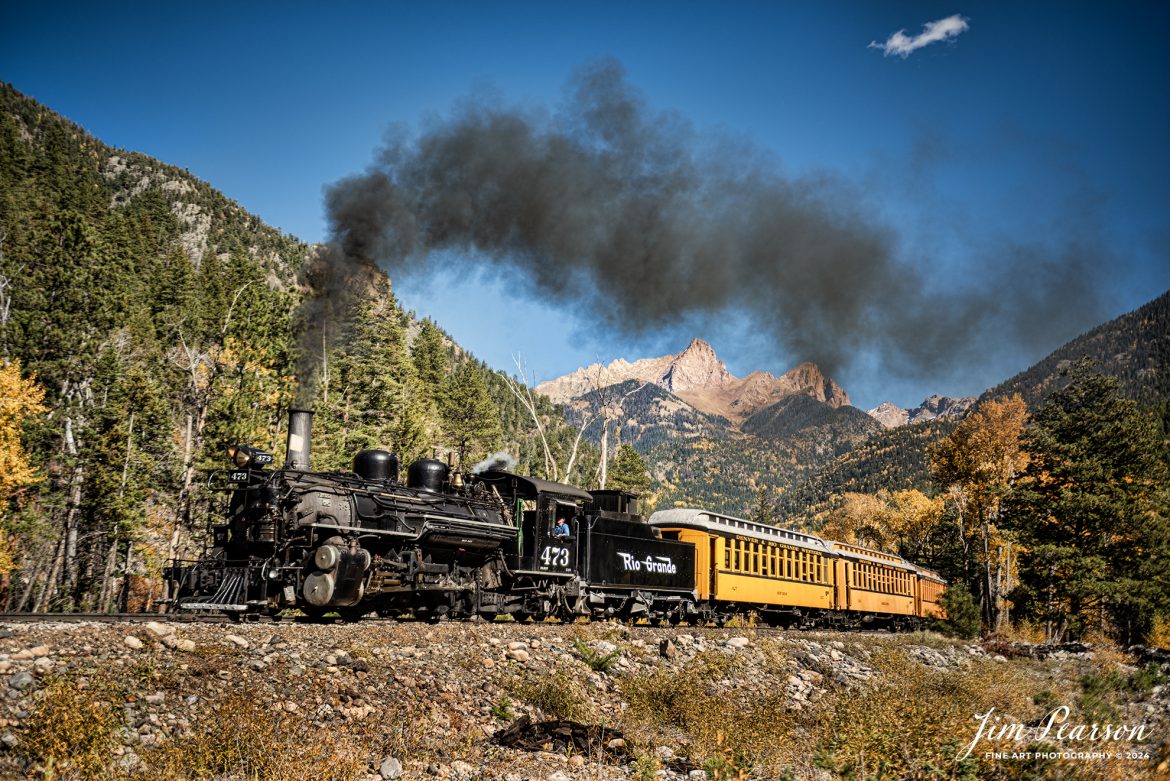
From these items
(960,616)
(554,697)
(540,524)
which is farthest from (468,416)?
(554,697)

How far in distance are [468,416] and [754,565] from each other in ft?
109

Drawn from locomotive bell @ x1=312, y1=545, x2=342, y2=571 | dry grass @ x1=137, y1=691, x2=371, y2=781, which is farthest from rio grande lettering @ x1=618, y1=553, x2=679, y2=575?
dry grass @ x1=137, y1=691, x2=371, y2=781

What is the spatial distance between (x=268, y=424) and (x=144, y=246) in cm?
3283

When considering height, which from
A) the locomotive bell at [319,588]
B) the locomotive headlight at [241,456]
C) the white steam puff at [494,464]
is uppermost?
the white steam puff at [494,464]

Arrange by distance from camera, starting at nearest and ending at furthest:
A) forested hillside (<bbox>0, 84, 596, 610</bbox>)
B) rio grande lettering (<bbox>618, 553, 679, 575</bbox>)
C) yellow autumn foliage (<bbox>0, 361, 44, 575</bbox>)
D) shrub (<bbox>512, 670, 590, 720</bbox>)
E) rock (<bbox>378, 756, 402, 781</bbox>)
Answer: rock (<bbox>378, 756, 402, 781</bbox>) → shrub (<bbox>512, 670, 590, 720</bbox>) → rio grande lettering (<bbox>618, 553, 679, 575</bbox>) → yellow autumn foliage (<bbox>0, 361, 44, 575</bbox>) → forested hillside (<bbox>0, 84, 596, 610</bbox>)

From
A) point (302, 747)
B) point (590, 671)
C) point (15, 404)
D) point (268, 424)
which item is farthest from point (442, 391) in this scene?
point (302, 747)

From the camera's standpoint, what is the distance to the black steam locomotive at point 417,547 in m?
11.7

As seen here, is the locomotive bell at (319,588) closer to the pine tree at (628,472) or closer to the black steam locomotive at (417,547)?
the black steam locomotive at (417,547)

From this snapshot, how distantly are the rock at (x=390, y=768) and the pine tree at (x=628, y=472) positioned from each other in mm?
52533

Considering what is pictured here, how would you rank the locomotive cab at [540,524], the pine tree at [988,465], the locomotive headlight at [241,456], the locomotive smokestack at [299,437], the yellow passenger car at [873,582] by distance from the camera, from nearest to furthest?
the locomotive headlight at [241,456] < the locomotive smokestack at [299,437] < the locomotive cab at [540,524] < the yellow passenger car at [873,582] < the pine tree at [988,465]

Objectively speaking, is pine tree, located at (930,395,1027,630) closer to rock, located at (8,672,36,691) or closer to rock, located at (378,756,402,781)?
rock, located at (378,756,402,781)

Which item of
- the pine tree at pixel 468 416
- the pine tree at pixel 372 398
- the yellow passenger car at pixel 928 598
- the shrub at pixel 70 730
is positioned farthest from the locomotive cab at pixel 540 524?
the pine tree at pixel 468 416

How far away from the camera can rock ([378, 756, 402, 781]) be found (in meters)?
6.82

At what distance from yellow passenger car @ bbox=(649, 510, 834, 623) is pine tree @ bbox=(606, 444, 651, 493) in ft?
116
